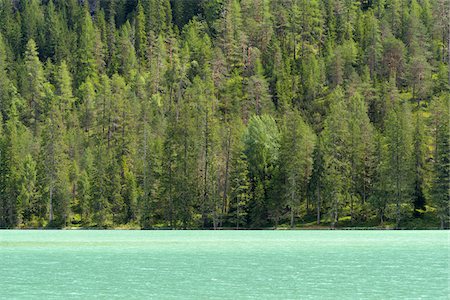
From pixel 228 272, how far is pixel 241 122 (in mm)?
90756

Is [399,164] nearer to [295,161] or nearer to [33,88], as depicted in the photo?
[295,161]

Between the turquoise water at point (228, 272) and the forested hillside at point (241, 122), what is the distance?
55.8m

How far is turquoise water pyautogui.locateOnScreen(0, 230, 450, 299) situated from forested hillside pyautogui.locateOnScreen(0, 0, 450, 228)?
183 feet

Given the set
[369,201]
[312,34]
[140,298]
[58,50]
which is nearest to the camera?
[140,298]

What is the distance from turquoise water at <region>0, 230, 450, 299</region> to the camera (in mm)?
29703

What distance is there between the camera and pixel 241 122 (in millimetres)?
127062

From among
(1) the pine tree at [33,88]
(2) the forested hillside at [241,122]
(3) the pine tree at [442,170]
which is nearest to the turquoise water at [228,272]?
(3) the pine tree at [442,170]

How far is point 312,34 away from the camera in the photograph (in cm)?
17350

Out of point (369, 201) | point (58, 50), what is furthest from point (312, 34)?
point (369, 201)

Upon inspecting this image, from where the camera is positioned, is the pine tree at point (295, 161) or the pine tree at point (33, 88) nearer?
the pine tree at point (295, 161)

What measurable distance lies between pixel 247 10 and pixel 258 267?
14729cm

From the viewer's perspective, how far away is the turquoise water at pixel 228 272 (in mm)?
29703

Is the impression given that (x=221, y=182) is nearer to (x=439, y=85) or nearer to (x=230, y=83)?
(x=230, y=83)

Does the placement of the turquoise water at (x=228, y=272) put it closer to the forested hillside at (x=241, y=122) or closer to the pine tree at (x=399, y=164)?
the pine tree at (x=399, y=164)
